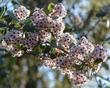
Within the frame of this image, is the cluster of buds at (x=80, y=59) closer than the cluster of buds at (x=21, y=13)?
Yes

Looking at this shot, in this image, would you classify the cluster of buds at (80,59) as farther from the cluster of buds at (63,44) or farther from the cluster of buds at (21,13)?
the cluster of buds at (21,13)

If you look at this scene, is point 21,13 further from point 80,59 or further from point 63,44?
point 80,59

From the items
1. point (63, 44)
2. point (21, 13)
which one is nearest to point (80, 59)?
point (63, 44)

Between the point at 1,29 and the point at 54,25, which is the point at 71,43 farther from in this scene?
the point at 1,29

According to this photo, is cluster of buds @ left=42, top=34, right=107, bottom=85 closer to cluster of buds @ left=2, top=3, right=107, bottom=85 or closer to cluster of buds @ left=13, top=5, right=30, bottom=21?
cluster of buds @ left=2, top=3, right=107, bottom=85

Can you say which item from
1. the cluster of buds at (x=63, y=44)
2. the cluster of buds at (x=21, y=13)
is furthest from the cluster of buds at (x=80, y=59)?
the cluster of buds at (x=21, y=13)

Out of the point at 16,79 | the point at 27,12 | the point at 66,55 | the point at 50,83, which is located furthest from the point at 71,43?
the point at 50,83
